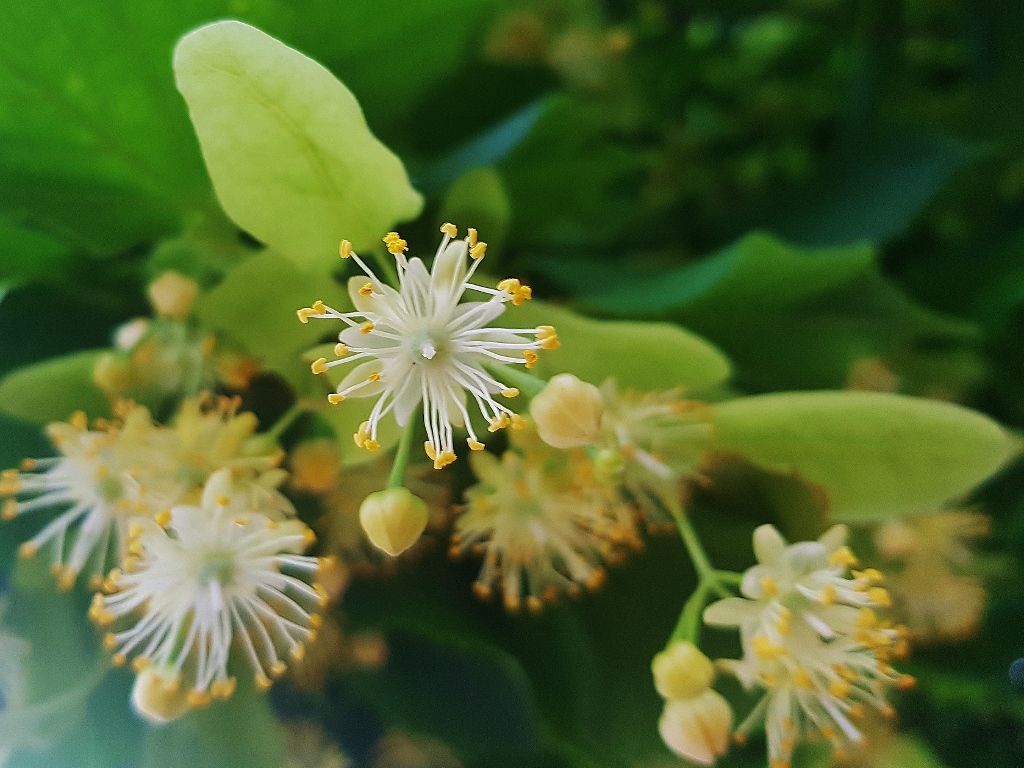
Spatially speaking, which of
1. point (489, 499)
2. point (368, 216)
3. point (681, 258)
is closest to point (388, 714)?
point (489, 499)

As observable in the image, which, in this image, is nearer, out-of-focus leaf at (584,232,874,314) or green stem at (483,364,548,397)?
green stem at (483,364,548,397)

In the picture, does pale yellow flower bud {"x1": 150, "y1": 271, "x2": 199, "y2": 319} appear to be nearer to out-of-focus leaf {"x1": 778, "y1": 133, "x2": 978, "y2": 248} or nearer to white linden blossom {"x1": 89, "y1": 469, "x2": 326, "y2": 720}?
white linden blossom {"x1": 89, "y1": 469, "x2": 326, "y2": 720}

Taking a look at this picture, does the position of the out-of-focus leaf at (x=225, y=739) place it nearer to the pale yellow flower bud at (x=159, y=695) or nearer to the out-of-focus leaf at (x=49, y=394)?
the pale yellow flower bud at (x=159, y=695)

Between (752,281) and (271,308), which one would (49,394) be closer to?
(271,308)

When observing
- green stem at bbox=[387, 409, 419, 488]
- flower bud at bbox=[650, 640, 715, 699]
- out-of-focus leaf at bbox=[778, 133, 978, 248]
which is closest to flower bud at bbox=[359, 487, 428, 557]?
green stem at bbox=[387, 409, 419, 488]

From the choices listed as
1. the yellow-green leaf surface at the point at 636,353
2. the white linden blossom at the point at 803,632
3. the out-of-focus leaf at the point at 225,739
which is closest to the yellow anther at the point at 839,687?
the white linden blossom at the point at 803,632
